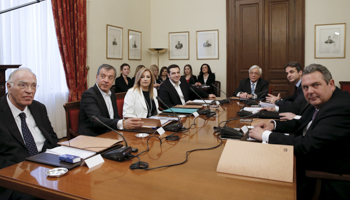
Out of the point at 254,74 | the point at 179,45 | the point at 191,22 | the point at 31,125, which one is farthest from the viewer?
the point at 179,45

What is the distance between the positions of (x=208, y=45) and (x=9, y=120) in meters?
6.35

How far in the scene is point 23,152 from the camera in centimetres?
173

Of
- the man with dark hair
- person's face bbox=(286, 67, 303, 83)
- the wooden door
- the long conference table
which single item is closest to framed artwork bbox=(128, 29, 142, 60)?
the wooden door

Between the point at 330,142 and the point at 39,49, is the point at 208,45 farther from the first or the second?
the point at 330,142

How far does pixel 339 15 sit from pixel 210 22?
3.15 meters

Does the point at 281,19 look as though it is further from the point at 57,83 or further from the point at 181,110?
the point at 57,83

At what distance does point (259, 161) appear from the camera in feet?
4.11

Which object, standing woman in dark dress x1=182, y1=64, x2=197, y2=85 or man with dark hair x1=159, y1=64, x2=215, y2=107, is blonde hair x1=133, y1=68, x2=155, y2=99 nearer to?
man with dark hair x1=159, y1=64, x2=215, y2=107

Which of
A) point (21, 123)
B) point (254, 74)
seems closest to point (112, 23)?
point (254, 74)

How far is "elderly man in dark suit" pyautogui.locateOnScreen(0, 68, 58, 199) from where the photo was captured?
1.68 metres

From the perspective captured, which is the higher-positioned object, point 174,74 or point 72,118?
point 174,74

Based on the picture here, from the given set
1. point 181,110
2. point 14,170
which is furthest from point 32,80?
point 181,110

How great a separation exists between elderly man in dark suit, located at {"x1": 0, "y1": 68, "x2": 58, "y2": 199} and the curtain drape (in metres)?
2.45

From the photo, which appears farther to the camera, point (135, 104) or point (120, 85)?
point (120, 85)
